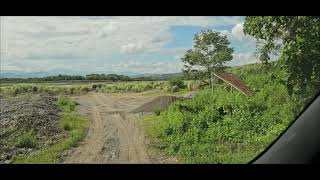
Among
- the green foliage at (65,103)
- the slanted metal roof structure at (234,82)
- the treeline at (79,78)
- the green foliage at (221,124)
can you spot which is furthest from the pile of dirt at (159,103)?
the green foliage at (65,103)

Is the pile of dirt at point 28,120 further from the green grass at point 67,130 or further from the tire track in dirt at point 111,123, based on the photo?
the tire track in dirt at point 111,123

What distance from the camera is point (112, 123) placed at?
237 centimetres

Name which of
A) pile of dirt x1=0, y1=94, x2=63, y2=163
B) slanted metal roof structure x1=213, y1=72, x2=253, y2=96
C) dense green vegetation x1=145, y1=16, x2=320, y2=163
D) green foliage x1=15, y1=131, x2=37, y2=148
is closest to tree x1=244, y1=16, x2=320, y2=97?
dense green vegetation x1=145, y1=16, x2=320, y2=163

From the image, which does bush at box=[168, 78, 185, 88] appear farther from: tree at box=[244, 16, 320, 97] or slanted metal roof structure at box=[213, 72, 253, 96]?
tree at box=[244, 16, 320, 97]

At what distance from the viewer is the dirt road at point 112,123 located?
232 centimetres

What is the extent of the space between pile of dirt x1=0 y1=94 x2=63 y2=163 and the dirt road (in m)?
0.17

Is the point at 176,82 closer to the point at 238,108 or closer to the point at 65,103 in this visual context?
the point at 238,108

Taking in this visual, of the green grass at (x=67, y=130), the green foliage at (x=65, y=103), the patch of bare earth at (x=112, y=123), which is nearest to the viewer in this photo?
the green grass at (x=67, y=130)

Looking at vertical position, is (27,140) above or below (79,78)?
below

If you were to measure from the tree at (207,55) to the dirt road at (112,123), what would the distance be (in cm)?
29

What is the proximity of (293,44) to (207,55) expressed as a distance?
0.60m

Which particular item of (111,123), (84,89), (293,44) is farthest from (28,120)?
(293,44)
